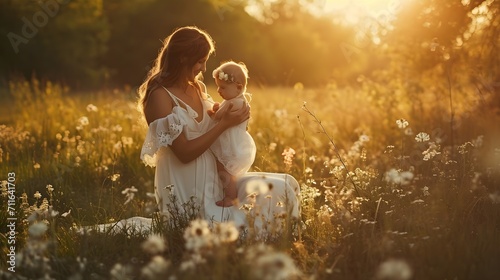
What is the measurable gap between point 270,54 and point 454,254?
31.3 m

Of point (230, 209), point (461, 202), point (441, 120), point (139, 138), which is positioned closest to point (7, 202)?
point (230, 209)

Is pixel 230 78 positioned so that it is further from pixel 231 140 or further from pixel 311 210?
pixel 311 210

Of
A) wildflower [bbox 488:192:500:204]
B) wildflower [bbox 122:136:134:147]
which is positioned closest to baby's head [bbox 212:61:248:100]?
wildflower [bbox 488:192:500:204]

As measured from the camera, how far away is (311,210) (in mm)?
4566

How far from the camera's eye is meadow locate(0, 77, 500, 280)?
327cm

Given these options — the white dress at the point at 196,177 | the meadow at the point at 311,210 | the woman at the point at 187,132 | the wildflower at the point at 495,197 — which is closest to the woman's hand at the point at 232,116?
the woman at the point at 187,132

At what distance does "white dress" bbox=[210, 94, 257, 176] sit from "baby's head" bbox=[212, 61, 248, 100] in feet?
0.19

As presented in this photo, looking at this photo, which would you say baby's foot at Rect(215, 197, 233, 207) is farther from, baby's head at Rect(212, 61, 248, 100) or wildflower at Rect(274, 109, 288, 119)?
wildflower at Rect(274, 109, 288, 119)

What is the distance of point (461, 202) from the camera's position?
434 cm

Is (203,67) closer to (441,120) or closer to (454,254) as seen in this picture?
(454,254)

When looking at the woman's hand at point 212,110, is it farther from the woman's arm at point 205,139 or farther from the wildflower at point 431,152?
the wildflower at point 431,152

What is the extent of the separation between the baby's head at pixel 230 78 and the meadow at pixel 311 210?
64 centimetres

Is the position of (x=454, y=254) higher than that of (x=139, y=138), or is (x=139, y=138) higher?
(x=139, y=138)

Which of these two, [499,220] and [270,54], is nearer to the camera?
[499,220]
